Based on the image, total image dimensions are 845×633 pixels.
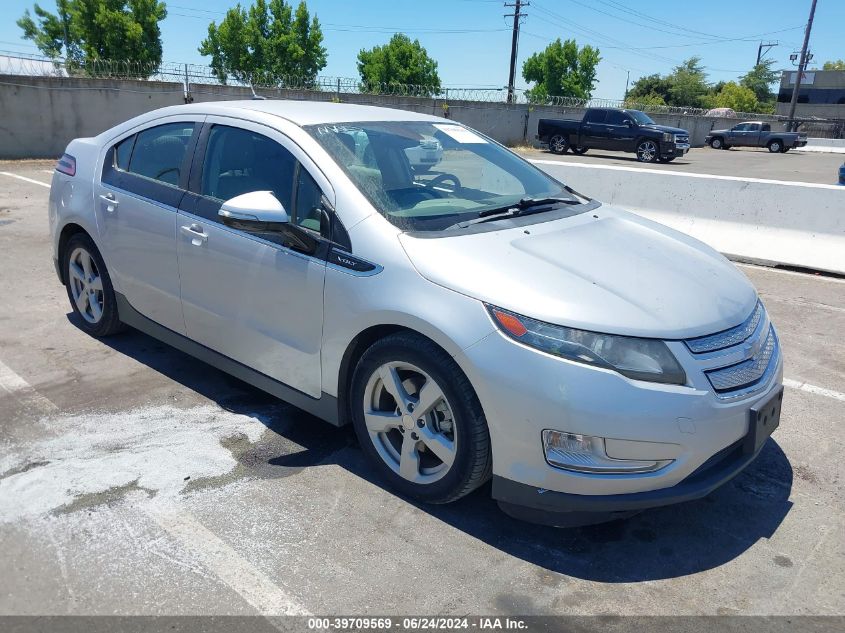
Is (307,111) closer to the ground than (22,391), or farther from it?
farther from it

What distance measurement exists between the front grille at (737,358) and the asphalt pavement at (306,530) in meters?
0.71

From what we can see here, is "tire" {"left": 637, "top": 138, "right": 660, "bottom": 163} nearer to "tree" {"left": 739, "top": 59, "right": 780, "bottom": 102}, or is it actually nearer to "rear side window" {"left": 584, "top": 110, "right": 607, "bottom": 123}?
"rear side window" {"left": 584, "top": 110, "right": 607, "bottom": 123}

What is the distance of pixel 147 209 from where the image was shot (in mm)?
4125

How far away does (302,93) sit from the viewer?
84.0 ft

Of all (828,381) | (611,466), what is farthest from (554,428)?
(828,381)

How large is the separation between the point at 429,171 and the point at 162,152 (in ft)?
5.57

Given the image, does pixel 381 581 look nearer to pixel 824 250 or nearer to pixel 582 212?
pixel 582 212

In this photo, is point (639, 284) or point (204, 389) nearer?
point (639, 284)

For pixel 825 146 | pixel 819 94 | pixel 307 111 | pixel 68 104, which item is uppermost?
pixel 819 94

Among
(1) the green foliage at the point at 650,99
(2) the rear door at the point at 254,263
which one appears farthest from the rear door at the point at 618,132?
(1) the green foliage at the point at 650,99

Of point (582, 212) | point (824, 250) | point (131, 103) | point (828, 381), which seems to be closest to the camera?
point (582, 212)

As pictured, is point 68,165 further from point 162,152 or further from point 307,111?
point 307,111

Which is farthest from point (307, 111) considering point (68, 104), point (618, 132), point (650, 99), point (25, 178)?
point (650, 99)

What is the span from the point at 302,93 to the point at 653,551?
25142 millimetres
